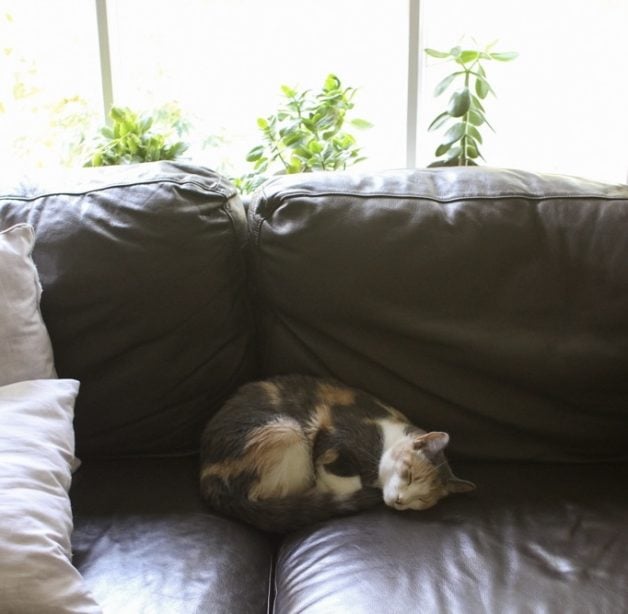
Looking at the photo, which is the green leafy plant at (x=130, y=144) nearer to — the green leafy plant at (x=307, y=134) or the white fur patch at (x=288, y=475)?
the green leafy plant at (x=307, y=134)

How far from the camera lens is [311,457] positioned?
1.40 metres

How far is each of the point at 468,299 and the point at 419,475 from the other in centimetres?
37

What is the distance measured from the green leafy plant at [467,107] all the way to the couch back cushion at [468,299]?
1.59 feet

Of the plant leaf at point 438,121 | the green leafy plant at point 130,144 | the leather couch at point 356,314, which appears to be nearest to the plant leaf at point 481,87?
the plant leaf at point 438,121

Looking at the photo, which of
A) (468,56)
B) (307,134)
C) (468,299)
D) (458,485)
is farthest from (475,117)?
(458,485)

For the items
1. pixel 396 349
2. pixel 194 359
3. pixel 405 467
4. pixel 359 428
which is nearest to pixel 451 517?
pixel 405 467

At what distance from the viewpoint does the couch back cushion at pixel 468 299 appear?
1415mm

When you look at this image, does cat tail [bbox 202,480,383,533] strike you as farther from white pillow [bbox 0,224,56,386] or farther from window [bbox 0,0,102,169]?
window [bbox 0,0,102,169]

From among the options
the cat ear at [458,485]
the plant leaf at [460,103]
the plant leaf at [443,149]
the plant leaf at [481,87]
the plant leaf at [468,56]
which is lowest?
the cat ear at [458,485]

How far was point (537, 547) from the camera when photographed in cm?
118

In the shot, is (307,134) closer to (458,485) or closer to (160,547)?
(458,485)

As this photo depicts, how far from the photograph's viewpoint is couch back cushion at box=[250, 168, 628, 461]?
4.64 feet

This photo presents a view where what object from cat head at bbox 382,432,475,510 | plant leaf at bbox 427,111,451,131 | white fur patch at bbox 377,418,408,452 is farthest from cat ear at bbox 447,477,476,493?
plant leaf at bbox 427,111,451,131

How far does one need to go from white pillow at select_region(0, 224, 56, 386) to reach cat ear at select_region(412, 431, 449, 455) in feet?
2.40
